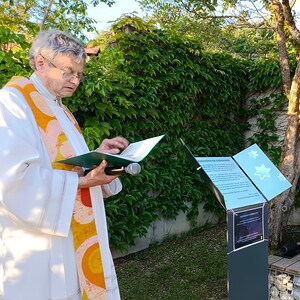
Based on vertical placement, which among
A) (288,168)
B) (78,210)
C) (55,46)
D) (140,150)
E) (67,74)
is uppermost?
(55,46)

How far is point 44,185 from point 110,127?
8.02 ft

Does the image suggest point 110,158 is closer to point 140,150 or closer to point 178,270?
point 140,150

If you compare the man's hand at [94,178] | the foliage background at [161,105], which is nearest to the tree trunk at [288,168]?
the foliage background at [161,105]

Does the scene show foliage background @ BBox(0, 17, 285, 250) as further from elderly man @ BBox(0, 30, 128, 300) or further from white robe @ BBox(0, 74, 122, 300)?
white robe @ BBox(0, 74, 122, 300)

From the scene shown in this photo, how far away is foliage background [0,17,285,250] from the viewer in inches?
148

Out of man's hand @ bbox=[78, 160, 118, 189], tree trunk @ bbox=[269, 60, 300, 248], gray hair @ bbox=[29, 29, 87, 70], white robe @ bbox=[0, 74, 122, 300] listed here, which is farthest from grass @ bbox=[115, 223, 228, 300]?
gray hair @ bbox=[29, 29, 87, 70]

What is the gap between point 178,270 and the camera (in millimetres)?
4082

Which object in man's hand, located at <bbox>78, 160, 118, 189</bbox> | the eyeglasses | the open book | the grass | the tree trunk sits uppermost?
the eyeglasses

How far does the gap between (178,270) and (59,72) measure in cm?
309

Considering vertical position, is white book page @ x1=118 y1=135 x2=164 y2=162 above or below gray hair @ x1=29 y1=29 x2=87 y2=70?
below

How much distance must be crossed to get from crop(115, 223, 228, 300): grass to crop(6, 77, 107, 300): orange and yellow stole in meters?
1.97

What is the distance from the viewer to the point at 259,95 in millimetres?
6199

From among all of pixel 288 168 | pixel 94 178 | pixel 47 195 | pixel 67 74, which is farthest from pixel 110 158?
pixel 288 168

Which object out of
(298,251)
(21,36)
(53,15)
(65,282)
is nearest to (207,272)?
(298,251)
